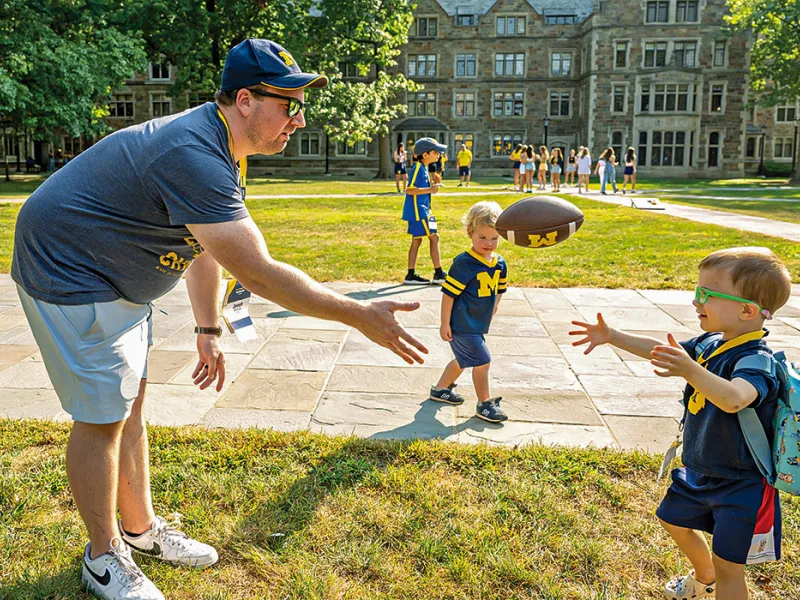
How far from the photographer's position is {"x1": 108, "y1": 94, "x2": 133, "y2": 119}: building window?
5375 cm

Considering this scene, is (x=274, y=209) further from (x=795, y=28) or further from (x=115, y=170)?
(x=795, y=28)

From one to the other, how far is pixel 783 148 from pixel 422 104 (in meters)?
30.5

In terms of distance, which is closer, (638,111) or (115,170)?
(115,170)

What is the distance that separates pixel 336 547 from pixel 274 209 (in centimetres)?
1790

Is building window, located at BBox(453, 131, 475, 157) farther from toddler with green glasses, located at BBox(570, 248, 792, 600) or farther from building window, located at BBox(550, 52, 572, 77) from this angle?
toddler with green glasses, located at BBox(570, 248, 792, 600)

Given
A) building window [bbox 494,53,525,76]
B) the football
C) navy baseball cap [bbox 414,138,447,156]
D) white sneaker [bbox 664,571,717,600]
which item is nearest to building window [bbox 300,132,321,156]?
building window [bbox 494,53,525,76]

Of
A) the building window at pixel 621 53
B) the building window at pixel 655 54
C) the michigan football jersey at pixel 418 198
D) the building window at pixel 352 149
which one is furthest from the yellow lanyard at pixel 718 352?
the building window at pixel 352 149

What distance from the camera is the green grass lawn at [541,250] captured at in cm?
993

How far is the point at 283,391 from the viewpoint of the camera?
16.9 ft

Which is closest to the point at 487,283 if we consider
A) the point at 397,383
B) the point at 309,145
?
the point at 397,383

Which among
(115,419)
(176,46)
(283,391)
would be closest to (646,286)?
(283,391)

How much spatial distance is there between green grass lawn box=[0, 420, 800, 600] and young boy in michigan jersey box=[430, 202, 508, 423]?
30.6 inches

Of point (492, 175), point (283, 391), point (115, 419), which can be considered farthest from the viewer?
point (492, 175)

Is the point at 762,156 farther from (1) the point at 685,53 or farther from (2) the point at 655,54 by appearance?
(2) the point at 655,54
